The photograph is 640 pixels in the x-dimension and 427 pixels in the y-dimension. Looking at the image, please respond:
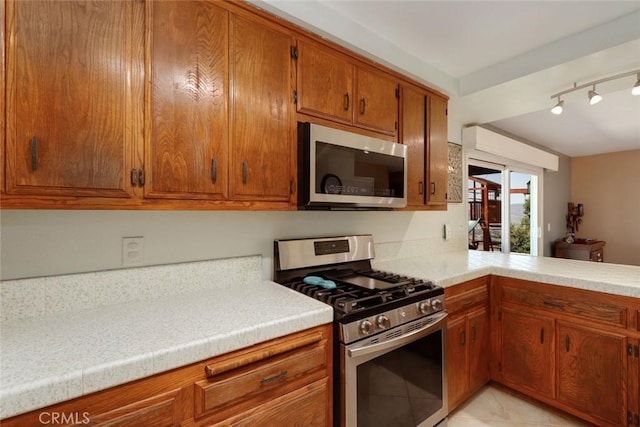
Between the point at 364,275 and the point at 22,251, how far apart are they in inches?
63.7

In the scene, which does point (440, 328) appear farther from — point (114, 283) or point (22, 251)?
point (22, 251)

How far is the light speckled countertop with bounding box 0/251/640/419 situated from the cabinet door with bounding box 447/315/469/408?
0.74 meters

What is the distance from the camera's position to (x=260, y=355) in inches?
41.7

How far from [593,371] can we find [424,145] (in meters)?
1.69

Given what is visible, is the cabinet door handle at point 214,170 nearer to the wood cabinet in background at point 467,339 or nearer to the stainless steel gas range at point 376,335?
the stainless steel gas range at point 376,335

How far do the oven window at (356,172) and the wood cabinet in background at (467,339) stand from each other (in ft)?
Answer: 2.42

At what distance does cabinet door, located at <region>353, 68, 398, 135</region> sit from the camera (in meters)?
1.80

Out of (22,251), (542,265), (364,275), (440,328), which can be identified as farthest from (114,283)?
(542,265)

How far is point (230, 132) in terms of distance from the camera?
133 centimetres

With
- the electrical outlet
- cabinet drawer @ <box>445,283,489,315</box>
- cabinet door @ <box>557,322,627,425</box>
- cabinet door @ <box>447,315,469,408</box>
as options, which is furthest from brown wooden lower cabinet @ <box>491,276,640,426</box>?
the electrical outlet

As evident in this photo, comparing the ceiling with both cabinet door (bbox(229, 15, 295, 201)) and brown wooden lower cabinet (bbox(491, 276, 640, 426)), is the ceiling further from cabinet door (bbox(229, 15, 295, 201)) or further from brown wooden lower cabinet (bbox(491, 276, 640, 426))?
brown wooden lower cabinet (bbox(491, 276, 640, 426))

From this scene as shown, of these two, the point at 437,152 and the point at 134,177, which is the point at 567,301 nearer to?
the point at 437,152

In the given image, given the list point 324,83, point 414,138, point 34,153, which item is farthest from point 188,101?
point 414,138

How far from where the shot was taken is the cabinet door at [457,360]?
1.87 m
